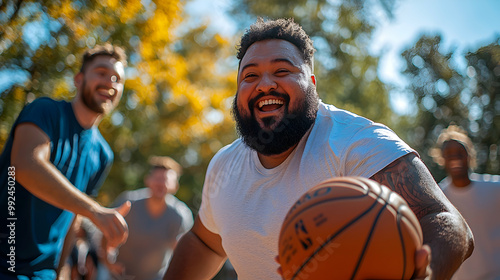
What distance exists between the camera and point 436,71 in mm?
16734

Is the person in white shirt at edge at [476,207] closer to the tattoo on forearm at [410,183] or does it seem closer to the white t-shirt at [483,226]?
the white t-shirt at [483,226]

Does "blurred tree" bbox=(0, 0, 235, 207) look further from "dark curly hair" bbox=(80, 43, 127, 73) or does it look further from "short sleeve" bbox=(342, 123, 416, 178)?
"short sleeve" bbox=(342, 123, 416, 178)

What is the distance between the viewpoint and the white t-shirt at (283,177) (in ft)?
7.55

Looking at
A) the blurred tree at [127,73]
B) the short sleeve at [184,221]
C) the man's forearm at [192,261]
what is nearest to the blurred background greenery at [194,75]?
the blurred tree at [127,73]

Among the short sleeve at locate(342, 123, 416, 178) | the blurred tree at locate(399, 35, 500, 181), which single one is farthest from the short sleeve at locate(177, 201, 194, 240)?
the blurred tree at locate(399, 35, 500, 181)

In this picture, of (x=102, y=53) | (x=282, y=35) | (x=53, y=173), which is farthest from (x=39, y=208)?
(x=282, y=35)

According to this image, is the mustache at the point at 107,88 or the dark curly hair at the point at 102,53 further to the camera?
the dark curly hair at the point at 102,53

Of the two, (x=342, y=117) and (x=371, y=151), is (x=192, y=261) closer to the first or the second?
(x=342, y=117)

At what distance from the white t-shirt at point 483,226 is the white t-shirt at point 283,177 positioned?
276cm

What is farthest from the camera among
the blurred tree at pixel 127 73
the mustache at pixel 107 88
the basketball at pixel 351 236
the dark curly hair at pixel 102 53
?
the blurred tree at pixel 127 73

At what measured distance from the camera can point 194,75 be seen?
56.6 ft

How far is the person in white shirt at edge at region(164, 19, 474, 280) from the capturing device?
216cm

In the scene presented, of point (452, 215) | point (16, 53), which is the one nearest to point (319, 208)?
point (452, 215)

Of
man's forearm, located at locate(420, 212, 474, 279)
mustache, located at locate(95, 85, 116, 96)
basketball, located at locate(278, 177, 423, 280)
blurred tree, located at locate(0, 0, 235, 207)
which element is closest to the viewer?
basketball, located at locate(278, 177, 423, 280)
